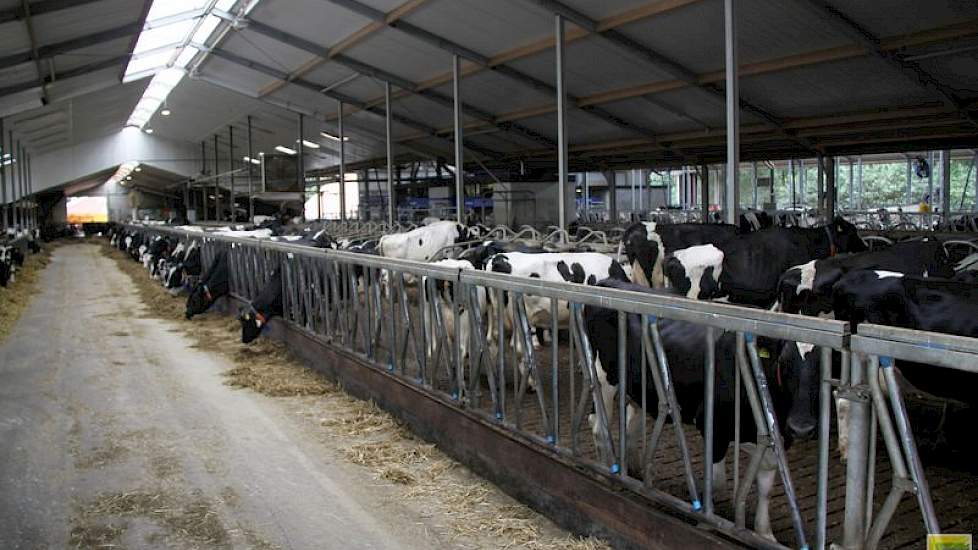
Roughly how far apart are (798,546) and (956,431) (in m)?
1.94


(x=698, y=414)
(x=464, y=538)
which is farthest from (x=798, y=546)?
(x=464, y=538)

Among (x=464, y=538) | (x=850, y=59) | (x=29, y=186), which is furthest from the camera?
(x=29, y=186)

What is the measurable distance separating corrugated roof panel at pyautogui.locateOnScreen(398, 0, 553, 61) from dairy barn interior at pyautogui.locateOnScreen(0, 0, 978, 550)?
7cm

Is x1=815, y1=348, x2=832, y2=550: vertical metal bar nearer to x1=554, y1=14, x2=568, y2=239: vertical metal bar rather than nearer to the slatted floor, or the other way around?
the slatted floor

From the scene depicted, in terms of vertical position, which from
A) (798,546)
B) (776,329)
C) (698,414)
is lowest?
(798,546)

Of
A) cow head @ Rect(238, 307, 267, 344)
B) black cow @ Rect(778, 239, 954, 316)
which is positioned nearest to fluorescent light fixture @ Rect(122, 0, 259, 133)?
cow head @ Rect(238, 307, 267, 344)

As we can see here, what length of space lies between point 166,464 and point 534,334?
3.01 m

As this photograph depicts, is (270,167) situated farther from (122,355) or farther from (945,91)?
(945,91)

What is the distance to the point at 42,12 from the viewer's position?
1245 cm

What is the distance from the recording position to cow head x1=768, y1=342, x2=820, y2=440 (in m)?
3.46

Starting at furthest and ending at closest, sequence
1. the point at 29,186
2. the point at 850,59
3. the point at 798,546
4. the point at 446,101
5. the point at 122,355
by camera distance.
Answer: the point at 29,186, the point at 446,101, the point at 850,59, the point at 122,355, the point at 798,546

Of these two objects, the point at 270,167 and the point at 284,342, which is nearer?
the point at 284,342

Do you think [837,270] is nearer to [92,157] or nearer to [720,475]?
[720,475]

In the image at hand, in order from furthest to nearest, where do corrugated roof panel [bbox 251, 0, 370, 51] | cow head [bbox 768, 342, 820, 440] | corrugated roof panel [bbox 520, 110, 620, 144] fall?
corrugated roof panel [bbox 520, 110, 620, 144] < corrugated roof panel [bbox 251, 0, 370, 51] < cow head [bbox 768, 342, 820, 440]
